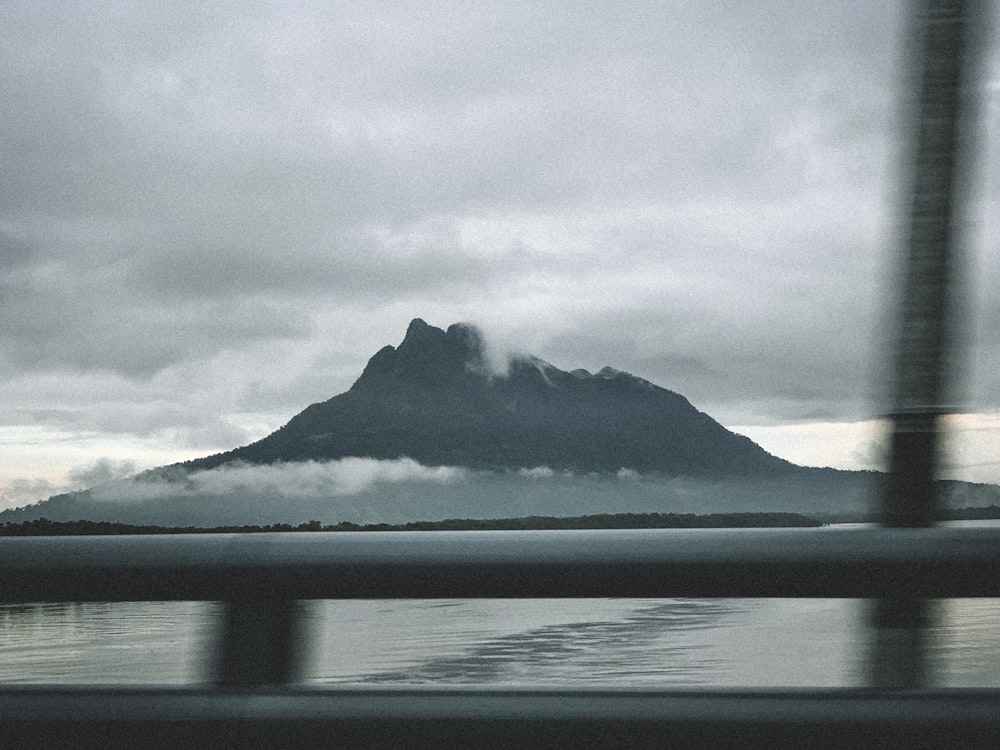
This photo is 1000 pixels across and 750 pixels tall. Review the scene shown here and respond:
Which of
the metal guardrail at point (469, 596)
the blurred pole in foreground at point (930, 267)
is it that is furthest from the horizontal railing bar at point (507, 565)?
the blurred pole in foreground at point (930, 267)

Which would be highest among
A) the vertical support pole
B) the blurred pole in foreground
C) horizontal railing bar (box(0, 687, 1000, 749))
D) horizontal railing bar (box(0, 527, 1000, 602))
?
the blurred pole in foreground

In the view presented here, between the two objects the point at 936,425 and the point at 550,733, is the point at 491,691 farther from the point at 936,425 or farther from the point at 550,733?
the point at 936,425

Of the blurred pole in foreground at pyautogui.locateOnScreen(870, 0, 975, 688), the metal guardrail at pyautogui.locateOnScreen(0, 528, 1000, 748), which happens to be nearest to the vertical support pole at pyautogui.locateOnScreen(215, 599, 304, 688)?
the metal guardrail at pyautogui.locateOnScreen(0, 528, 1000, 748)

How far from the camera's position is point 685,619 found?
134 inches

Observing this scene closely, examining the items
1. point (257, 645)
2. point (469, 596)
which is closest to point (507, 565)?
point (469, 596)

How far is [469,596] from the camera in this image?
237 cm

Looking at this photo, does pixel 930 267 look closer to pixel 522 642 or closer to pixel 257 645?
pixel 257 645

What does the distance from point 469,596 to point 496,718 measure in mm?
244

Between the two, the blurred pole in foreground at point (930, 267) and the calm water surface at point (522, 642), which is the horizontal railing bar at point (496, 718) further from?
the blurred pole in foreground at point (930, 267)

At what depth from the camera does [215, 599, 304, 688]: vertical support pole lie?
246 centimetres

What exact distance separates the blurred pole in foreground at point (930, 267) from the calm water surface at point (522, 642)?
24cm

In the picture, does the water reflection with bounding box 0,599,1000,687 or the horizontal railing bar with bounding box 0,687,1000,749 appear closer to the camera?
the horizontal railing bar with bounding box 0,687,1000,749

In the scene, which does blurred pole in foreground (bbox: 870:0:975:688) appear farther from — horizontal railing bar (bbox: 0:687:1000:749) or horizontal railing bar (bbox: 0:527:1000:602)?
horizontal railing bar (bbox: 0:687:1000:749)

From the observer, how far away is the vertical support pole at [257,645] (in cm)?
246
